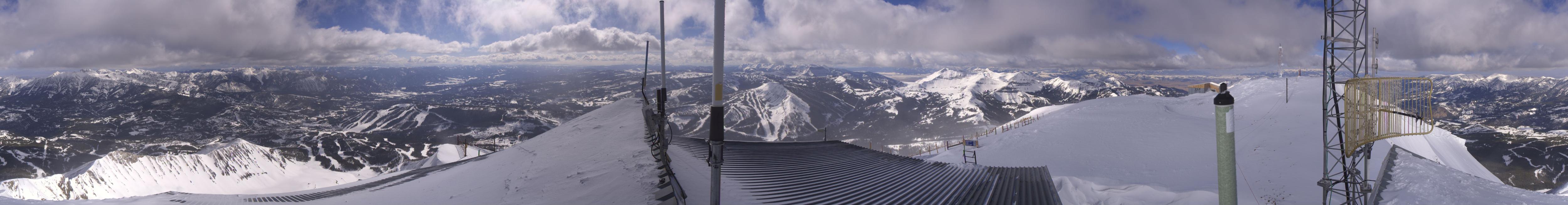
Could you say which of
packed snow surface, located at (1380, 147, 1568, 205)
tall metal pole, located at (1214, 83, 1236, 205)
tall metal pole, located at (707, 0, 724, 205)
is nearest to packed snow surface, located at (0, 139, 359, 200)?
tall metal pole, located at (707, 0, 724, 205)

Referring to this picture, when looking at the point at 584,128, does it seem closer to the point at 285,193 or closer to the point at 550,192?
the point at 285,193

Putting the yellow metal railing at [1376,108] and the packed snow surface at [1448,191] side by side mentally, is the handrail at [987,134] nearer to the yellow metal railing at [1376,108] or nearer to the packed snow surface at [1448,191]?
the packed snow surface at [1448,191]

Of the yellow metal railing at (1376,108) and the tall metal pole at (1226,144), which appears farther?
the yellow metal railing at (1376,108)

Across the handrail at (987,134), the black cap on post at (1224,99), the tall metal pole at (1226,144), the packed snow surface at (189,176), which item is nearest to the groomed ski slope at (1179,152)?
the handrail at (987,134)

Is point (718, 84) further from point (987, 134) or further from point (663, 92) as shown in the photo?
point (987, 134)

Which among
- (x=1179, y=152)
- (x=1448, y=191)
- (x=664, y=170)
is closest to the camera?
(x=664, y=170)

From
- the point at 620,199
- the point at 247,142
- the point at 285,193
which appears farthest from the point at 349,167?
the point at 620,199

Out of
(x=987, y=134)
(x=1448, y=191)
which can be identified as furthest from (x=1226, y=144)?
(x=987, y=134)
